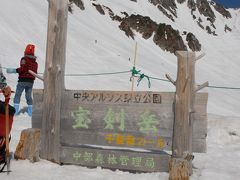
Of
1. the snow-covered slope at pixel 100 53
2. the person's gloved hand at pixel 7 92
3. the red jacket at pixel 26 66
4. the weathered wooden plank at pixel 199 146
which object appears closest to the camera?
the weathered wooden plank at pixel 199 146

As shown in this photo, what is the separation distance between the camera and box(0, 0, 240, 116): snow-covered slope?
22453 mm

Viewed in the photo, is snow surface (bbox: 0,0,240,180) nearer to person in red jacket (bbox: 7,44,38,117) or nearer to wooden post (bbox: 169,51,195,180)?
wooden post (bbox: 169,51,195,180)

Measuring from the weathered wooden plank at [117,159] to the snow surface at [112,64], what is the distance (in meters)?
0.09

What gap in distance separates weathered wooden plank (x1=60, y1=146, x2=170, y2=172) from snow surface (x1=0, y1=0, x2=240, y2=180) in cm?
9

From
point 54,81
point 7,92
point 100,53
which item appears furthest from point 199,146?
point 100,53

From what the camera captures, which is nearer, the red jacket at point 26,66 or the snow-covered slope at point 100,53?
→ the red jacket at point 26,66

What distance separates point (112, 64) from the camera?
2845cm

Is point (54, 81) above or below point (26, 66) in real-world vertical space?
below

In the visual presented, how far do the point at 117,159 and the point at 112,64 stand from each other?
2308 cm

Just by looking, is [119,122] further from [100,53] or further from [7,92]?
[100,53]

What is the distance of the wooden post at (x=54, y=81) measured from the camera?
5777 millimetres

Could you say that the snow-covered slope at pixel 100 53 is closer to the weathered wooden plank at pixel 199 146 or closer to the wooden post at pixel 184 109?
the wooden post at pixel 184 109

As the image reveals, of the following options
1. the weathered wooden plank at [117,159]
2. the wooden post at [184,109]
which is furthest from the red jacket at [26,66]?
the wooden post at [184,109]

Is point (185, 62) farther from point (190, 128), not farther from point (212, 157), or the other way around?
point (212, 157)
